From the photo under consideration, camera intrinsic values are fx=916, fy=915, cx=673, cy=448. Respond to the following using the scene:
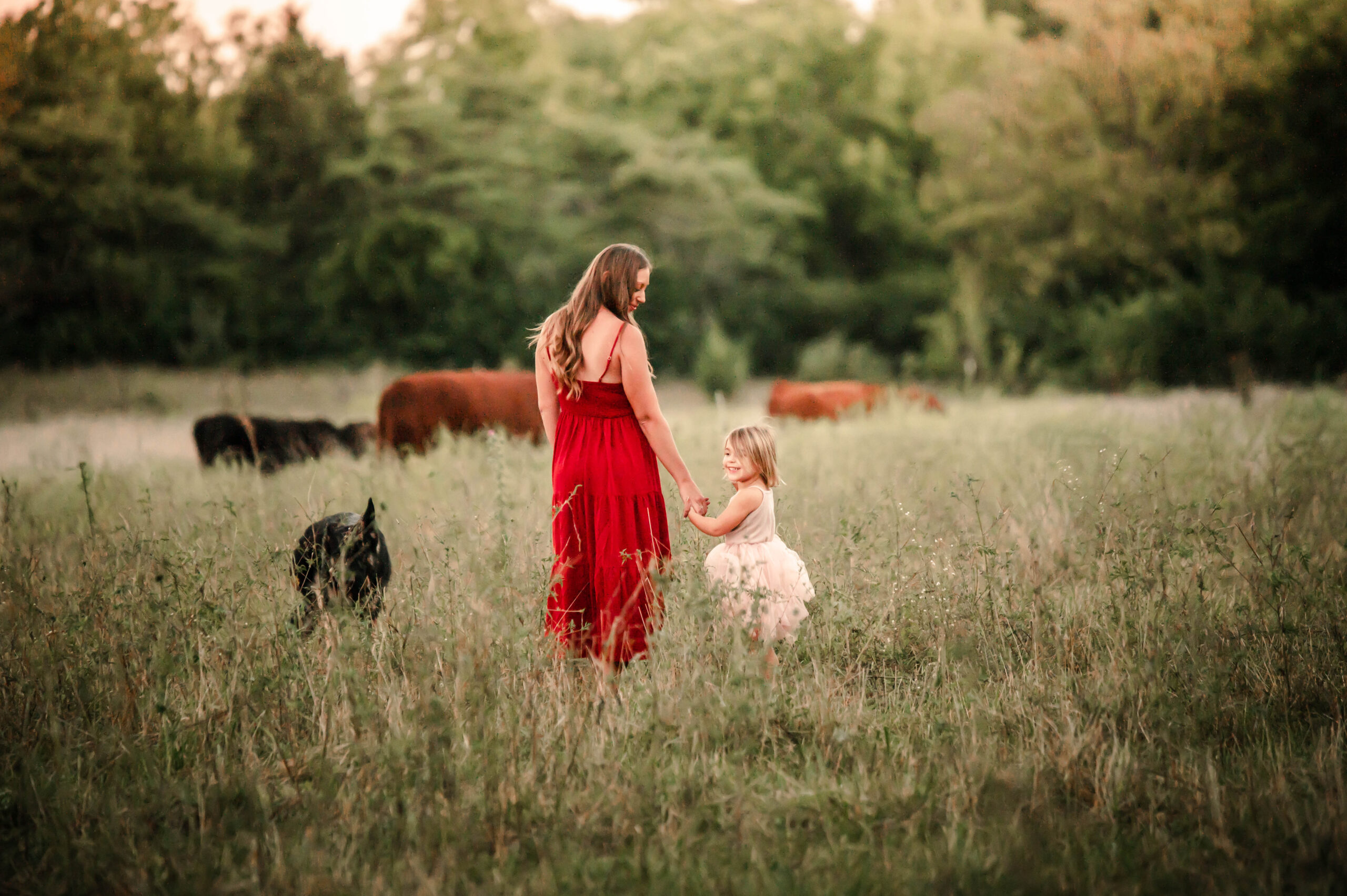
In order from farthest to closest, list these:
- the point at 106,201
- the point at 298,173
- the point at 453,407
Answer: the point at 298,173, the point at 106,201, the point at 453,407

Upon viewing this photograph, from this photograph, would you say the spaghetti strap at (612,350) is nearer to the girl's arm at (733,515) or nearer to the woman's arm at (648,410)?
the woman's arm at (648,410)

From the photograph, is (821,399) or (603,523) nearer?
(603,523)

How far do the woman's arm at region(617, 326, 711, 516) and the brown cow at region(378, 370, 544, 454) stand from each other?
18.7 feet

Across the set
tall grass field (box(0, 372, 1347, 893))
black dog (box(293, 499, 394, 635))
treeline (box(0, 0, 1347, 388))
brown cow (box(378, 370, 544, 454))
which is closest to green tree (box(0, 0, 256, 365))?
treeline (box(0, 0, 1347, 388))

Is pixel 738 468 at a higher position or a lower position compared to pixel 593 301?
lower

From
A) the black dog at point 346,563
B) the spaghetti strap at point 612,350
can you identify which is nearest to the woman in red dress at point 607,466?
the spaghetti strap at point 612,350

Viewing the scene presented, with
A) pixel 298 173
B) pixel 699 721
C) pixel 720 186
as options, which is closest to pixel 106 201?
pixel 298 173

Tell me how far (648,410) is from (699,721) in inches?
49.2

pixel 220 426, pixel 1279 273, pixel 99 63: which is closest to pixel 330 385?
pixel 99 63

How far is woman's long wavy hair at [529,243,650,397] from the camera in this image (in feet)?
12.1

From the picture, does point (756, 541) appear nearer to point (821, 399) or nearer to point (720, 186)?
point (821, 399)

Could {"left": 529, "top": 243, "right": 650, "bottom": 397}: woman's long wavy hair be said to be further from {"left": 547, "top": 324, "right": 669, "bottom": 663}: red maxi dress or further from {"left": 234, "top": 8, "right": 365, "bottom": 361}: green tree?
{"left": 234, "top": 8, "right": 365, "bottom": 361}: green tree

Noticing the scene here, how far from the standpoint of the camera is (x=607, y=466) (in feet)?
12.3

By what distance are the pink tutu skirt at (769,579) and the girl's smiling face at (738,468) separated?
0.92 feet
